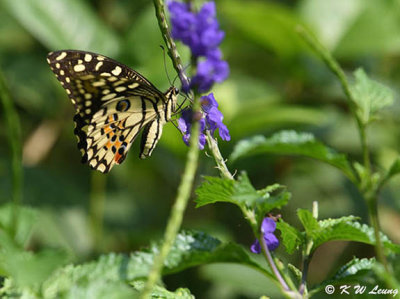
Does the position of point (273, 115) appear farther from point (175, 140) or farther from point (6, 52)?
point (6, 52)

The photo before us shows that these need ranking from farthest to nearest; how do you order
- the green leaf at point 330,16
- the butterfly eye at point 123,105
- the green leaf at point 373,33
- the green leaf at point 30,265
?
1. the green leaf at point 330,16
2. the green leaf at point 373,33
3. the butterfly eye at point 123,105
4. the green leaf at point 30,265

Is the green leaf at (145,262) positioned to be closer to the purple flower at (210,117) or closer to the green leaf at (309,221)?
the green leaf at (309,221)

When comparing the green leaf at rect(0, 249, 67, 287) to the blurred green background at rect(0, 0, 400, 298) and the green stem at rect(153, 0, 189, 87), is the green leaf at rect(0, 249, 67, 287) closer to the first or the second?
the green stem at rect(153, 0, 189, 87)

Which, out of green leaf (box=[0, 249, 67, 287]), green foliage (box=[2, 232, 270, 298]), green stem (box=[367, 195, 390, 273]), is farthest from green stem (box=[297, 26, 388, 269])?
green leaf (box=[0, 249, 67, 287])

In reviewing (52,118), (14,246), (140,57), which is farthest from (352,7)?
(14,246)

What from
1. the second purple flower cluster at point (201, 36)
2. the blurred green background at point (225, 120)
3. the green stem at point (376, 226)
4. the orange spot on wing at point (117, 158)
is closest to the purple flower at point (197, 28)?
the second purple flower cluster at point (201, 36)
